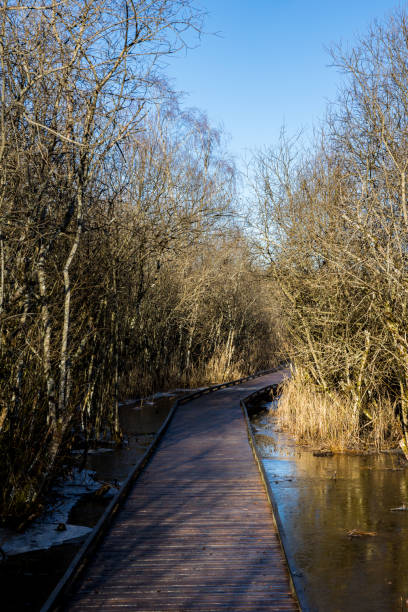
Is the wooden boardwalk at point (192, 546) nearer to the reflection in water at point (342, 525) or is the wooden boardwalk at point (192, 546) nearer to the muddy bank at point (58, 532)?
the reflection in water at point (342, 525)

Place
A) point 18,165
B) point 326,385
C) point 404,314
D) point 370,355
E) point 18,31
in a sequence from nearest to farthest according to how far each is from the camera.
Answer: point 18,165, point 18,31, point 404,314, point 370,355, point 326,385

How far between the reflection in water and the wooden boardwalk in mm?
323

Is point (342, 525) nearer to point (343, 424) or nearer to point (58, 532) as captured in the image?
point (58, 532)

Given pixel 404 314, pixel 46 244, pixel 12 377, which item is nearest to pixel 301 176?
pixel 404 314

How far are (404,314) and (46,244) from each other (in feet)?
15.3

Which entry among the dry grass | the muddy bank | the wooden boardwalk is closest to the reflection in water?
the wooden boardwalk

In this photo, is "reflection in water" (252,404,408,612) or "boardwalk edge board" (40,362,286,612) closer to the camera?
"boardwalk edge board" (40,362,286,612)

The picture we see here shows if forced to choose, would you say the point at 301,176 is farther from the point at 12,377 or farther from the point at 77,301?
the point at 12,377

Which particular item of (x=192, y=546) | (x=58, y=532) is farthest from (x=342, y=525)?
(x=58, y=532)

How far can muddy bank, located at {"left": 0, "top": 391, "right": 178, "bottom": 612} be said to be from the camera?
5.19 meters

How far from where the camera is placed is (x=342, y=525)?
691 centimetres

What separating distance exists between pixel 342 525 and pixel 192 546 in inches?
84.8

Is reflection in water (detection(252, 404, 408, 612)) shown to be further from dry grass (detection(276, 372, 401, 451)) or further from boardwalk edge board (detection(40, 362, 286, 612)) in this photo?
boardwalk edge board (detection(40, 362, 286, 612))

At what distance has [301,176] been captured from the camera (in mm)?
12875
